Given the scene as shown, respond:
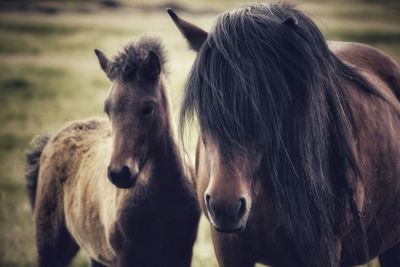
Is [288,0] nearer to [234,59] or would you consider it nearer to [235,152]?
[234,59]

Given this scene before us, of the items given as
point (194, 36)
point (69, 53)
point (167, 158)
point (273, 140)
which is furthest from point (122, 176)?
point (69, 53)

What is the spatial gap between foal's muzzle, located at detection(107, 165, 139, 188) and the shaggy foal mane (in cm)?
82

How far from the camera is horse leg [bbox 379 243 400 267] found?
4.65m

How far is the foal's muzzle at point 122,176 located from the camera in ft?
13.6

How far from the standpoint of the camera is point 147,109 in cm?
458

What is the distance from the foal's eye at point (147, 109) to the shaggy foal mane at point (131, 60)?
0.25 m

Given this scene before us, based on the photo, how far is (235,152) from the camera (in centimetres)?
298

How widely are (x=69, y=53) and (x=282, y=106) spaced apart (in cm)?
2159

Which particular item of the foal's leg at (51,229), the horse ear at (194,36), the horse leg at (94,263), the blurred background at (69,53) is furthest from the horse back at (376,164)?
the foal's leg at (51,229)

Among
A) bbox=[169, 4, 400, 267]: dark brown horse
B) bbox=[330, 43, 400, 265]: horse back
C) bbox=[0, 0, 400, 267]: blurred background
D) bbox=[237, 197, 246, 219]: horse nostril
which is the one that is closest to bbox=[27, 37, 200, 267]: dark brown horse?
bbox=[0, 0, 400, 267]: blurred background

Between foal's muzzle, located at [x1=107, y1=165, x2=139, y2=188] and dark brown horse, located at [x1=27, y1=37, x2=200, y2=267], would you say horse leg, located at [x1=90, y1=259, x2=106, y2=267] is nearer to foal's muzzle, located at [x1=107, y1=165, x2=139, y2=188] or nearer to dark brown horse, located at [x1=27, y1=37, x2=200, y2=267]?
dark brown horse, located at [x1=27, y1=37, x2=200, y2=267]

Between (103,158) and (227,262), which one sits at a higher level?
(227,262)

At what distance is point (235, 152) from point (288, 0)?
116 cm

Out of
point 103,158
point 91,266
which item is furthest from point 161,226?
point 91,266
